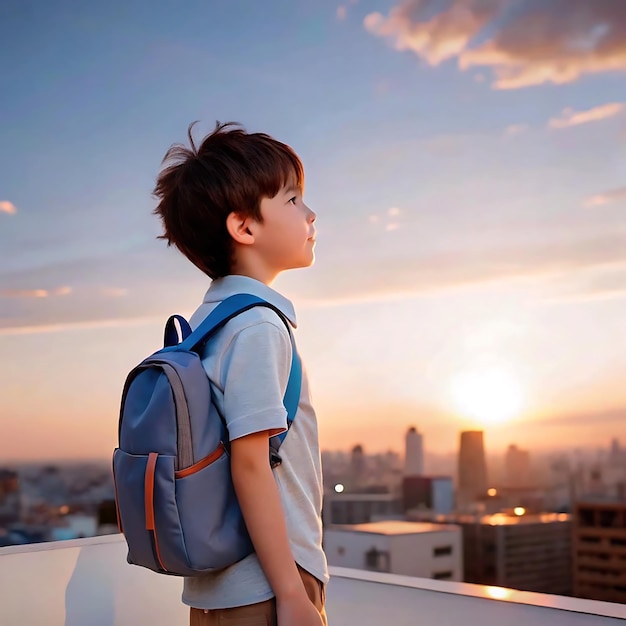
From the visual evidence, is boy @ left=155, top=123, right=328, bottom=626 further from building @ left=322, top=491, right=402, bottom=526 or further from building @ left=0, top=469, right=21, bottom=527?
building @ left=322, top=491, right=402, bottom=526

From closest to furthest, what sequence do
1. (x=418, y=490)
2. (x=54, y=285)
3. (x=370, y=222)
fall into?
→ 1. (x=54, y=285)
2. (x=370, y=222)
3. (x=418, y=490)

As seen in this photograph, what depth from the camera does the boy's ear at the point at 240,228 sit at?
987 mm

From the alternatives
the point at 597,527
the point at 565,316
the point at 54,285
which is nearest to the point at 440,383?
the point at 565,316

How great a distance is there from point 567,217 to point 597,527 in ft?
54.4

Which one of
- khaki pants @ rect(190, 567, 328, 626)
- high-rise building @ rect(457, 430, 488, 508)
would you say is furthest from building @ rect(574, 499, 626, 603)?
khaki pants @ rect(190, 567, 328, 626)

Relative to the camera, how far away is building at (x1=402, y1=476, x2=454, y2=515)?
1656 centimetres

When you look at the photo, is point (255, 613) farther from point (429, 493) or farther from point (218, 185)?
point (429, 493)

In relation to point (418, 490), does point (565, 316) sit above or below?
above

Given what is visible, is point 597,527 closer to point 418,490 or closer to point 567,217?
point 418,490

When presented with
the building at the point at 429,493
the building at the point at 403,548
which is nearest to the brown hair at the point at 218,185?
the building at the point at 429,493

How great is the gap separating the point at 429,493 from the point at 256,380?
665 inches

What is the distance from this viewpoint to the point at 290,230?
1.01 meters

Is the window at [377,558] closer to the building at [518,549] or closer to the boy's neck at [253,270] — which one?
the building at [518,549]

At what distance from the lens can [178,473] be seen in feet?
2.79
